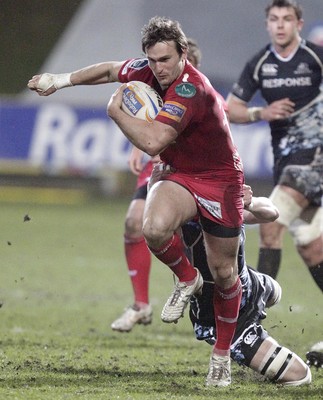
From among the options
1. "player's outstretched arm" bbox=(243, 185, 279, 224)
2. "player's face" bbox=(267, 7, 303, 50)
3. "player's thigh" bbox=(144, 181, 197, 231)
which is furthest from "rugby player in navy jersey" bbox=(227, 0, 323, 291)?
"player's thigh" bbox=(144, 181, 197, 231)

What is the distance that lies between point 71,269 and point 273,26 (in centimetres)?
441

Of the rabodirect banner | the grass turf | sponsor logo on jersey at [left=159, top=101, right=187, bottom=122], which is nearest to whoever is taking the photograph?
sponsor logo on jersey at [left=159, top=101, right=187, bottom=122]

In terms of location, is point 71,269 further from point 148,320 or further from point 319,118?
point 319,118

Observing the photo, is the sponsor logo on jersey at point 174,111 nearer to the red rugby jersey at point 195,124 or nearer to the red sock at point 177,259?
the red rugby jersey at point 195,124

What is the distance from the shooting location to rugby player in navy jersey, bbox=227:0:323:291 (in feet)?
23.4

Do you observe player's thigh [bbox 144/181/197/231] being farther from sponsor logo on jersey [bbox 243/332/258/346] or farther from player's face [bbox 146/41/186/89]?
sponsor logo on jersey [bbox 243/332/258/346]

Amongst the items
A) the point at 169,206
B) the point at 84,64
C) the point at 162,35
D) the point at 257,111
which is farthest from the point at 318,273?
the point at 84,64

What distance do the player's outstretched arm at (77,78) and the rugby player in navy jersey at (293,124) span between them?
171 cm

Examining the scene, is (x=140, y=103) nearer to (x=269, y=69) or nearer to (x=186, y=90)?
(x=186, y=90)

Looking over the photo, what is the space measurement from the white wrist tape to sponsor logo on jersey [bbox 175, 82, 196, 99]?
0.93 metres

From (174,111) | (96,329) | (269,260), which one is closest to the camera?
(174,111)

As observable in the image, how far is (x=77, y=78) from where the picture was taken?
5.77 metres

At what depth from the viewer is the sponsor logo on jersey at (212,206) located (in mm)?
5254

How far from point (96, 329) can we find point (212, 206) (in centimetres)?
262
